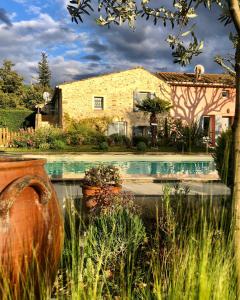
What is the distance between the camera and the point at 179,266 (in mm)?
2148

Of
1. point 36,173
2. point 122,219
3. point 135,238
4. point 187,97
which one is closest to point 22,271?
point 36,173

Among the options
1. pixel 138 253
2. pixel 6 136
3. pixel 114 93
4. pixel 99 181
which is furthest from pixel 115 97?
pixel 138 253

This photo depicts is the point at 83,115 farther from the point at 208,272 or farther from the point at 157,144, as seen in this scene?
the point at 208,272

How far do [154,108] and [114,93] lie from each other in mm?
3281

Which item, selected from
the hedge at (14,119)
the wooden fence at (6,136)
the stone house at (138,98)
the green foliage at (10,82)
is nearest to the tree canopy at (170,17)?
the wooden fence at (6,136)

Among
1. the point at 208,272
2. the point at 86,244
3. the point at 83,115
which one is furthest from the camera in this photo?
the point at 83,115

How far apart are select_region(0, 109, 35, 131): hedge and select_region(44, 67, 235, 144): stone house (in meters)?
1.67

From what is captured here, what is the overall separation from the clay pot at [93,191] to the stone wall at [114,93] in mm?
21862

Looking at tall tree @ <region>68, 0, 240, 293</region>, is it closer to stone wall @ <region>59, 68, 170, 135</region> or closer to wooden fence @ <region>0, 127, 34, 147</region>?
wooden fence @ <region>0, 127, 34, 147</region>

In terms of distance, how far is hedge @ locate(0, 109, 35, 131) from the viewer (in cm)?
2880

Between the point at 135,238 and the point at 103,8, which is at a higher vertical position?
the point at 103,8

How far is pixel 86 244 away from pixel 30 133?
73.8ft

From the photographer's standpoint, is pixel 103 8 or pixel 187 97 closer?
pixel 103 8

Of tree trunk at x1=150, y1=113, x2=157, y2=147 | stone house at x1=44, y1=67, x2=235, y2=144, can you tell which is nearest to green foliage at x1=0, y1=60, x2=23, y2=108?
stone house at x1=44, y1=67, x2=235, y2=144
